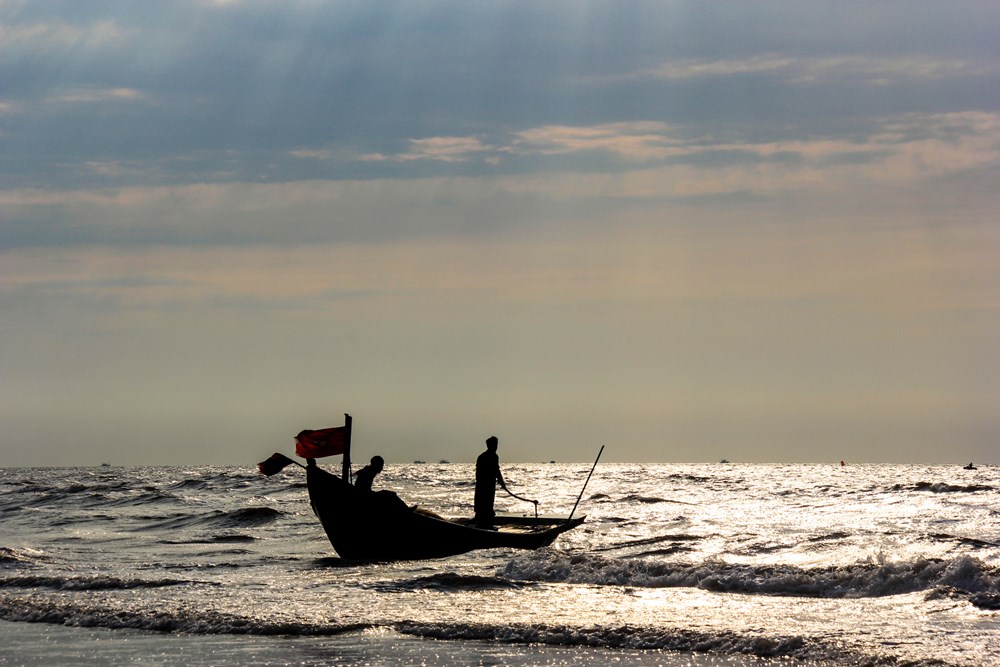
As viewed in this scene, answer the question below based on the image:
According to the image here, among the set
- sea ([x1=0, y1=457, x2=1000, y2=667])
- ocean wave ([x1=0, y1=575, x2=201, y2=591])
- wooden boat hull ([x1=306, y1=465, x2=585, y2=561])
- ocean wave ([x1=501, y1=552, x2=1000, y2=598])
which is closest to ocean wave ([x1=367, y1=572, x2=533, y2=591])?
sea ([x1=0, y1=457, x2=1000, y2=667])

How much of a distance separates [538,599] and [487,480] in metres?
7.00

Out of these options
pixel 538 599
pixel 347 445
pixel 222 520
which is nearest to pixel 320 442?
pixel 347 445

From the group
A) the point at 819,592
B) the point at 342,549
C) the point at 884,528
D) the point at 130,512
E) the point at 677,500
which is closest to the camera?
the point at 819,592

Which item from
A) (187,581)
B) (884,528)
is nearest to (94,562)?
(187,581)

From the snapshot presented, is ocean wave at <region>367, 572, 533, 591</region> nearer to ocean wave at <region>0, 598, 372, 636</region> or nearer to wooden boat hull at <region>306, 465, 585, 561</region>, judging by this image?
wooden boat hull at <region>306, 465, 585, 561</region>

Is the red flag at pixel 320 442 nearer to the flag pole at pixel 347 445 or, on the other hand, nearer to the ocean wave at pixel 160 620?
the flag pole at pixel 347 445

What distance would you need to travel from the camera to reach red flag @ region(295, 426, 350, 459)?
753 inches

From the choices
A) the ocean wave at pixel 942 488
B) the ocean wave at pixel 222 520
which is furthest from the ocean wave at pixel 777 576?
the ocean wave at pixel 942 488

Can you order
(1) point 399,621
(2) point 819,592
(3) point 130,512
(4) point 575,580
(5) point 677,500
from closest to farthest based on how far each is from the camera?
(1) point 399,621
(2) point 819,592
(4) point 575,580
(3) point 130,512
(5) point 677,500

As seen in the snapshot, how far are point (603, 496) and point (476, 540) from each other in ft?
68.9

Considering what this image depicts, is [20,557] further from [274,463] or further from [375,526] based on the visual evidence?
[375,526]

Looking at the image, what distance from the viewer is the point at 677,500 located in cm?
3759

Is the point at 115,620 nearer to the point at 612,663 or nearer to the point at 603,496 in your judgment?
the point at 612,663

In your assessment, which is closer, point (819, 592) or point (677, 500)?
point (819, 592)
